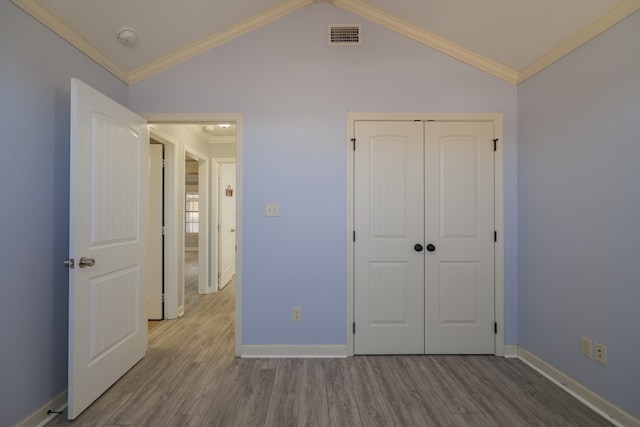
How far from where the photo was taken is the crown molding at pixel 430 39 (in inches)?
99.5

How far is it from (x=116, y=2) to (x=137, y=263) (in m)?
1.89

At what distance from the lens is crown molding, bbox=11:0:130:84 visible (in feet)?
5.43

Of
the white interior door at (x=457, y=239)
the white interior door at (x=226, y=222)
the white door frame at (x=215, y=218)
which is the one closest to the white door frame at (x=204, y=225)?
the white door frame at (x=215, y=218)

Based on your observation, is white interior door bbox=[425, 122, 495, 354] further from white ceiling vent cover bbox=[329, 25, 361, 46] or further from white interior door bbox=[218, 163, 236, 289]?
white interior door bbox=[218, 163, 236, 289]

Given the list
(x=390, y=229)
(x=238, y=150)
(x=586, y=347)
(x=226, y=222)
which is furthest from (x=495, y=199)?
(x=226, y=222)

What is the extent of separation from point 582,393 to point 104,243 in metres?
3.44

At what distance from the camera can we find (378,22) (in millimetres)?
2570

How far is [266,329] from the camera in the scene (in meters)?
2.53

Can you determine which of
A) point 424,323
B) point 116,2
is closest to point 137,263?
point 116,2

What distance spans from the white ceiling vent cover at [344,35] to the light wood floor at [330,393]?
2.81m

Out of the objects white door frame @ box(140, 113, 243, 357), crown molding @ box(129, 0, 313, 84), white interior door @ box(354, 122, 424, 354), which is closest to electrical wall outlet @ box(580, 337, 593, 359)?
white interior door @ box(354, 122, 424, 354)

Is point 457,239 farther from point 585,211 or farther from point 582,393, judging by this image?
point 582,393

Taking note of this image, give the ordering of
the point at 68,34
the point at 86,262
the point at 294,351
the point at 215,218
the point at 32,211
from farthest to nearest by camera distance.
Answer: the point at 215,218
the point at 294,351
the point at 68,34
the point at 86,262
the point at 32,211

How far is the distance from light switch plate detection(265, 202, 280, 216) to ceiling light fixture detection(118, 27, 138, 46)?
1621mm
